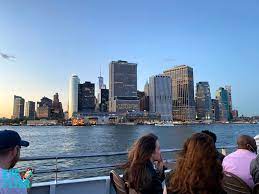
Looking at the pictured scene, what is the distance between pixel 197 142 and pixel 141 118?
175 meters

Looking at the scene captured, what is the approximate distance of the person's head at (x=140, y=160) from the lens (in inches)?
133

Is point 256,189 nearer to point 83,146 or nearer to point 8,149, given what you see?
point 8,149

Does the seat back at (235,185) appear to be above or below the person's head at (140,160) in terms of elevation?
below

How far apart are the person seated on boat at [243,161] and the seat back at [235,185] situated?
0.70 ft

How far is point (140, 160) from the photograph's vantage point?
3.41 m

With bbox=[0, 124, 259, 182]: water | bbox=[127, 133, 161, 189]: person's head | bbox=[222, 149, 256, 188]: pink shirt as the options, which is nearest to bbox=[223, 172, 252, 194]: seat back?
bbox=[222, 149, 256, 188]: pink shirt

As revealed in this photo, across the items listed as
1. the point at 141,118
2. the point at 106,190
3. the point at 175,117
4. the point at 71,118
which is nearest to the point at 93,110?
the point at 71,118

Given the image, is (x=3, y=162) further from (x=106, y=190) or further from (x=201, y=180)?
(x=106, y=190)

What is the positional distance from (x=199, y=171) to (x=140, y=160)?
3.37 feet

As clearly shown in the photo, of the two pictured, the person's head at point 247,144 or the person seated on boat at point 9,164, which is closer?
the person seated on boat at point 9,164

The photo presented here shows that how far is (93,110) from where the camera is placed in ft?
636

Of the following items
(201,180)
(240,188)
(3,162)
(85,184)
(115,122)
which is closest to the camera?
(3,162)

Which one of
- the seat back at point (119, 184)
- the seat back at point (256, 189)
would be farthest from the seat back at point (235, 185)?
the seat back at point (119, 184)

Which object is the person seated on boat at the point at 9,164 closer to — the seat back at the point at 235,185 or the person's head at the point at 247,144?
the seat back at the point at 235,185
